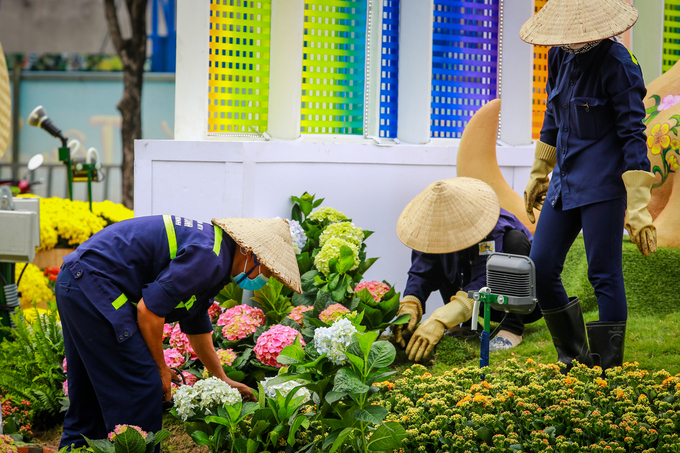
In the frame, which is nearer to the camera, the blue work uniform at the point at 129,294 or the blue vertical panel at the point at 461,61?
the blue work uniform at the point at 129,294

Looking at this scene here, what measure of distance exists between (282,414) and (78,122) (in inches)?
450

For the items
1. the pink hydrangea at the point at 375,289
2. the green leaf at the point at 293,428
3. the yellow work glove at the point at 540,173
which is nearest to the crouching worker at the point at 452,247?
the pink hydrangea at the point at 375,289

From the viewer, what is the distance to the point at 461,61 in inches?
215

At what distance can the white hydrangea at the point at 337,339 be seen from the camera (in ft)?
7.17

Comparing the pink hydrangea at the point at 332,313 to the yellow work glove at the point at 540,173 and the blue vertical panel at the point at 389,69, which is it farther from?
the blue vertical panel at the point at 389,69

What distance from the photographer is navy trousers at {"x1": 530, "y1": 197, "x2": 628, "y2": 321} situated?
2699 millimetres

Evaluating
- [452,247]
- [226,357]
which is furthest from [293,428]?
[452,247]

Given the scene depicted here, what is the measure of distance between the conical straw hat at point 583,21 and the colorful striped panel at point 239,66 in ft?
8.67

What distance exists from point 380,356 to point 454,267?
173 cm

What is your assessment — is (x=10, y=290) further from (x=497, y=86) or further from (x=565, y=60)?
(x=497, y=86)

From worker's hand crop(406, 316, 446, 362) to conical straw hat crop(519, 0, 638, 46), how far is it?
5.36 feet

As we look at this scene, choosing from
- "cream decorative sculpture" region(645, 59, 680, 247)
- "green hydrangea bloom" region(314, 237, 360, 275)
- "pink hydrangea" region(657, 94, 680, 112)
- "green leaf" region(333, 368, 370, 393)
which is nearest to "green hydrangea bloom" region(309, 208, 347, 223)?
"green hydrangea bloom" region(314, 237, 360, 275)

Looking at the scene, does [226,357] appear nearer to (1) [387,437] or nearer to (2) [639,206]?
(1) [387,437]

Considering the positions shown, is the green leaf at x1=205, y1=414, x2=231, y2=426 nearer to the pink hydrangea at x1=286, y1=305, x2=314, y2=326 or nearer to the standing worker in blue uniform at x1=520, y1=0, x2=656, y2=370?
the pink hydrangea at x1=286, y1=305, x2=314, y2=326
